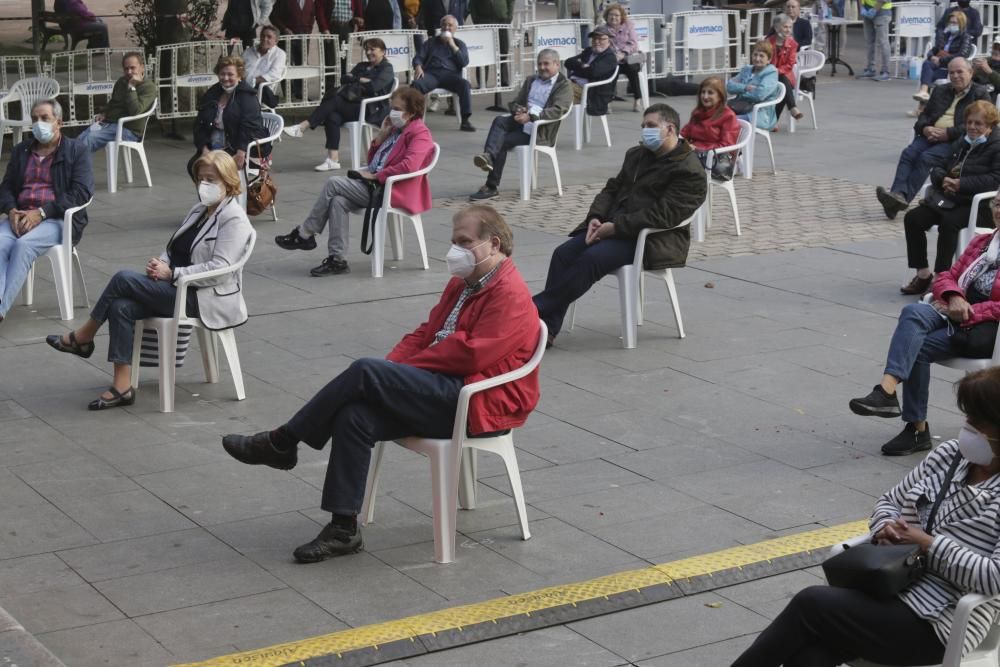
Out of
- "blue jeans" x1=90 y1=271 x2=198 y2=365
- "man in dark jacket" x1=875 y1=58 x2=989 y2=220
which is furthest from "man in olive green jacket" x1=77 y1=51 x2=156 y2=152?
"blue jeans" x1=90 y1=271 x2=198 y2=365

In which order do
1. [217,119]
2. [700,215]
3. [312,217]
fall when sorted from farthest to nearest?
[217,119], [700,215], [312,217]

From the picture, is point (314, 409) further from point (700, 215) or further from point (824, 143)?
Result: point (824, 143)

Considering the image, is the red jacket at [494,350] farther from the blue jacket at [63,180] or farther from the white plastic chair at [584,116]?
the white plastic chair at [584,116]

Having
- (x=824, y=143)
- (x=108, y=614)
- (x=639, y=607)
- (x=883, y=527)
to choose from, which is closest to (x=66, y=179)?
(x=108, y=614)

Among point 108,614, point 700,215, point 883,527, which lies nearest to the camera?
point 883,527

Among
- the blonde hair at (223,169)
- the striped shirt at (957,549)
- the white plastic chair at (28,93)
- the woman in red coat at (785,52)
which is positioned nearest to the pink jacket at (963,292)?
the striped shirt at (957,549)

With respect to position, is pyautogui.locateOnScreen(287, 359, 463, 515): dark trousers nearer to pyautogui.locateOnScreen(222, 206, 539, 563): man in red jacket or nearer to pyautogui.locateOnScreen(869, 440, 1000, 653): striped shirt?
pyautogui.locateOnScreen(222, 206, 539, 563): man in red jacket

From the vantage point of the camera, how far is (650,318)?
31.5 ft

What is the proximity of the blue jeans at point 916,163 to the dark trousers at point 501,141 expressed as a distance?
3379 millimetres

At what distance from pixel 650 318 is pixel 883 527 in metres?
5.28

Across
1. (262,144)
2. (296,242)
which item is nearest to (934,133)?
(296,242)

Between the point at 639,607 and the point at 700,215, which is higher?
the point at 700,215

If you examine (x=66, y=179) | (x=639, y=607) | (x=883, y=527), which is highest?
(x=66, y=179)

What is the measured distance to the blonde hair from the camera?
781 centimetres
